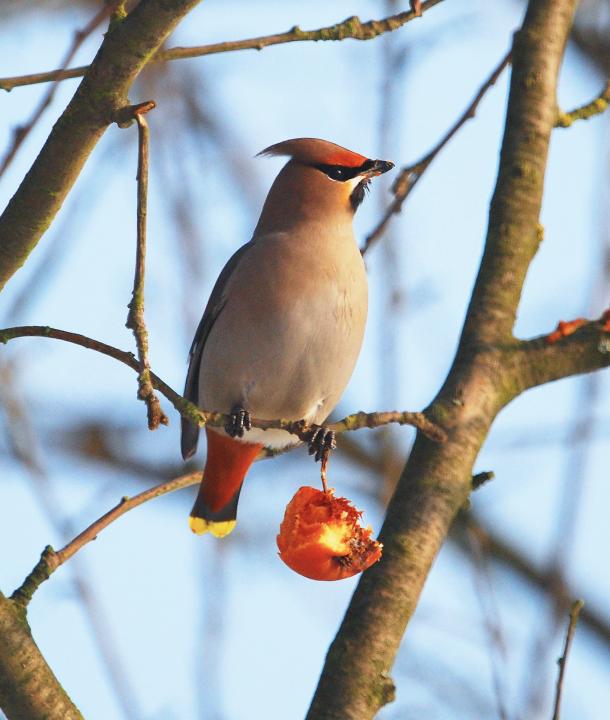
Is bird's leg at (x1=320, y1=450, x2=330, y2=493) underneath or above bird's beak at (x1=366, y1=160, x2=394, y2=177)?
underneath

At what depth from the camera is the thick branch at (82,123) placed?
2189 millimetres

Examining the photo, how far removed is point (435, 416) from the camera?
117 inches

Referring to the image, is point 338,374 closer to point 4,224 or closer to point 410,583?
point 410,583

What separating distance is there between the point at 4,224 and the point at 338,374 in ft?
4.79

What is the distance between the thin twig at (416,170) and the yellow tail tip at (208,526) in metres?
1.21

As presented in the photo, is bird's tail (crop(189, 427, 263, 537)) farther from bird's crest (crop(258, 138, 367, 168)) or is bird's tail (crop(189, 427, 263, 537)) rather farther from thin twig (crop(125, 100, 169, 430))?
thin twig (crop(125, 100, 169, 430))

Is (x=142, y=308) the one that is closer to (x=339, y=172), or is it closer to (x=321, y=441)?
(x=321, y=441)

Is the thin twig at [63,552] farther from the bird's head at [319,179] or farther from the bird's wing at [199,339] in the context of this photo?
the bird's head at [319,179]

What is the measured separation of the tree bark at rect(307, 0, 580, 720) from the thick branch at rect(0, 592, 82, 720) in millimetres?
627

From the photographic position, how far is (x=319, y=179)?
3.96 m

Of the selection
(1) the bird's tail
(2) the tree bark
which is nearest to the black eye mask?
(2) the tree bark

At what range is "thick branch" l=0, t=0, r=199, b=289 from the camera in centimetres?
219

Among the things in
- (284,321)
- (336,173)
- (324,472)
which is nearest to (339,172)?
(336,173)

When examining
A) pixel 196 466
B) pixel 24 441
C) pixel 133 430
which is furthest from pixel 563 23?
pixel 133 430
